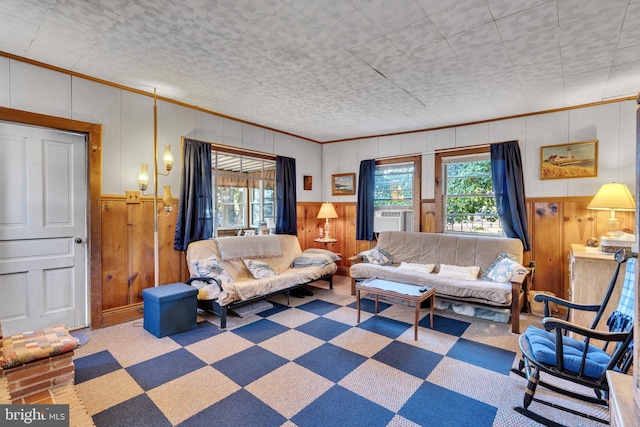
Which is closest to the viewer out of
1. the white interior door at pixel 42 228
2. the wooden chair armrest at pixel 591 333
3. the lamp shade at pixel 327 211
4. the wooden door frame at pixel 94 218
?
the wooden chair armrest at pixel 591 333

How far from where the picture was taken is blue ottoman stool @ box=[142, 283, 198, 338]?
298cm

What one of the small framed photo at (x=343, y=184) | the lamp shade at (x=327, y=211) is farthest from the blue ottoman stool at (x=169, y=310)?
the small framed photo at (x=343, y=184)

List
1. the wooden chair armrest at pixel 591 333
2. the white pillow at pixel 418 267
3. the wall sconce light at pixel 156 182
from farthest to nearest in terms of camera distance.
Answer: the white pillow at pixel 418 267, the wall sconce light at pixel 156 182, the wooden chair armrest at pixel 591 333

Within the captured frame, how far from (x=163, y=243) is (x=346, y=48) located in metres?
2.98

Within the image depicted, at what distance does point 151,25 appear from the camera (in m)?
2.15

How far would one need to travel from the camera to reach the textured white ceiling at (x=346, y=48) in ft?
6.45

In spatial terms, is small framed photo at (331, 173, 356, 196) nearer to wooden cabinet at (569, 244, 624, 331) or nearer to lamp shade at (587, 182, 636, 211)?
lamp shade at (587, 182, 636, 211)

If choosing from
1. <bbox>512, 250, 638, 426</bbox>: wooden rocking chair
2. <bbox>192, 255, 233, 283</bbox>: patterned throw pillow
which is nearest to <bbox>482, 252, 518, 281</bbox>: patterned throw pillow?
<bbox>512, 250, 638, 426</bbox>: wooden rocking chair

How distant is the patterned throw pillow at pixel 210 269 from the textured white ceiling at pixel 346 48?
1.95 m

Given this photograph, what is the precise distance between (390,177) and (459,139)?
1231 millimetres

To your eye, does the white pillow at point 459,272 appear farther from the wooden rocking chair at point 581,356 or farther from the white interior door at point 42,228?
the white interior door at point 42,228

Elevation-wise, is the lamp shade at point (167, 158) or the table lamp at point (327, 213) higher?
the lamp shade at point (167, 158)

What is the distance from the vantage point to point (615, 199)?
3094 millimetres

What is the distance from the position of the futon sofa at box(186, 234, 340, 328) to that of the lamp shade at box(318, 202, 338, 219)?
0.77 metres
